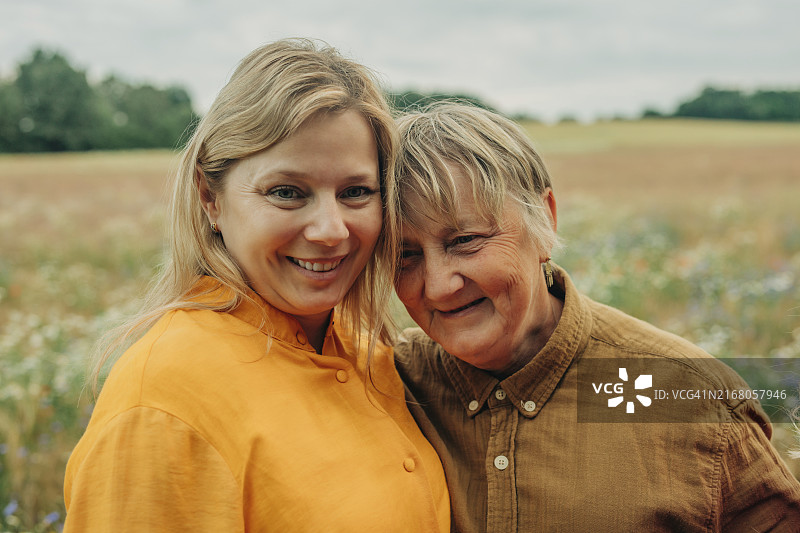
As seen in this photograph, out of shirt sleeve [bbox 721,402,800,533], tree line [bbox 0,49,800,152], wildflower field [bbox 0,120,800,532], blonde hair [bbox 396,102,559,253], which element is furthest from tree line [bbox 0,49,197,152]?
shirt sleeve [bbox 721,402,800,533]

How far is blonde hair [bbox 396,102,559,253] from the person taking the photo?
88.3 inches

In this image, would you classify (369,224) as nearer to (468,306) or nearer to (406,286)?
(406,286)

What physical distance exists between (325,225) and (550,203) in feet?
3.21

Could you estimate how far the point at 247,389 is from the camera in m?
1.86

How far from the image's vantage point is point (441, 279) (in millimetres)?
2246

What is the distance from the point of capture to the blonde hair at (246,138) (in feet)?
6.36

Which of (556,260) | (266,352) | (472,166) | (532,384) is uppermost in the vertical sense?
(472,166)

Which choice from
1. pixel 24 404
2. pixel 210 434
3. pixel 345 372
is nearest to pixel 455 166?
pixel 345 372

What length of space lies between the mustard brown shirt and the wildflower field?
0.50 metres

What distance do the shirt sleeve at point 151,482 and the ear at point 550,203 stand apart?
147 centimetres

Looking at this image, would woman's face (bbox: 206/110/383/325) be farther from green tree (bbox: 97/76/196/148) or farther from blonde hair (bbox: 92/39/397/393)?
green tree (bbox: 97/76/196/148)

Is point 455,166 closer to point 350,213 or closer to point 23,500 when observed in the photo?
point 350,213

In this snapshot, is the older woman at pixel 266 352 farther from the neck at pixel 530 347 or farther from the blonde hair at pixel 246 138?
the neck at pixel 530 347

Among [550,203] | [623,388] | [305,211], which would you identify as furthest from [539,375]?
[305,211]
